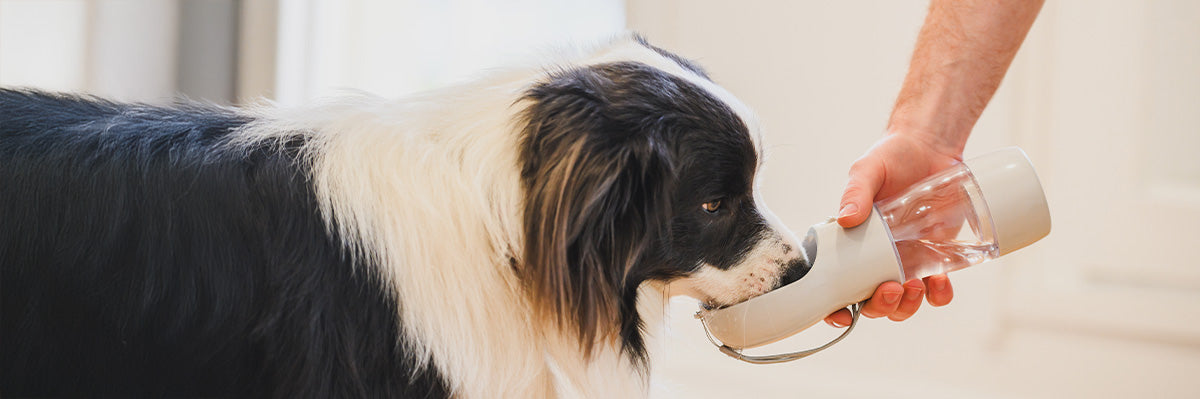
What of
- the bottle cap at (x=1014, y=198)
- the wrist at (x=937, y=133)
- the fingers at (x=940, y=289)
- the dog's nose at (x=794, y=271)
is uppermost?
the wrist at (x=937, y=133)

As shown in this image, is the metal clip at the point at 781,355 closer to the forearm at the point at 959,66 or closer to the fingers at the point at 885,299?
the fingers at the point at 885,299

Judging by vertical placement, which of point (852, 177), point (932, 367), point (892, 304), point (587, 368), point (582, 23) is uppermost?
point (582, 23)

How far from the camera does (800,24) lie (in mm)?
2191

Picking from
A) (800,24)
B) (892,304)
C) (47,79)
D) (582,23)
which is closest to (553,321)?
(892,304)

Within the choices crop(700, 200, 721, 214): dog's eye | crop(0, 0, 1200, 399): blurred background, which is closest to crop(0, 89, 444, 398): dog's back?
crop(700, 200, 721, 214): dog's eye

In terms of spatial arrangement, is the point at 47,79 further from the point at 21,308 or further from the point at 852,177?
the point at 852,177

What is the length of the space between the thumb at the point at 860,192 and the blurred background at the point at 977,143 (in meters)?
0.40

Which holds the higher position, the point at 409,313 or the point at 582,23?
the point at 582,23

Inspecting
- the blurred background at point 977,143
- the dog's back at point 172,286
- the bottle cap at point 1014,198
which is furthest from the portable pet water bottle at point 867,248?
the dog's back at point 172,286

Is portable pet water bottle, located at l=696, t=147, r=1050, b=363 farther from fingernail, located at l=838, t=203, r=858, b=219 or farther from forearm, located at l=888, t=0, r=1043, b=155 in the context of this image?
forearm, located at l=888, t=0, r=1043, b=155

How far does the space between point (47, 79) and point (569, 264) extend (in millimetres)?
2153

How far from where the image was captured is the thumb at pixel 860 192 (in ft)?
4.13

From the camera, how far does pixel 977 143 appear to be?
2006 millimetres

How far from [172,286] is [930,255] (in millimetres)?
1055
